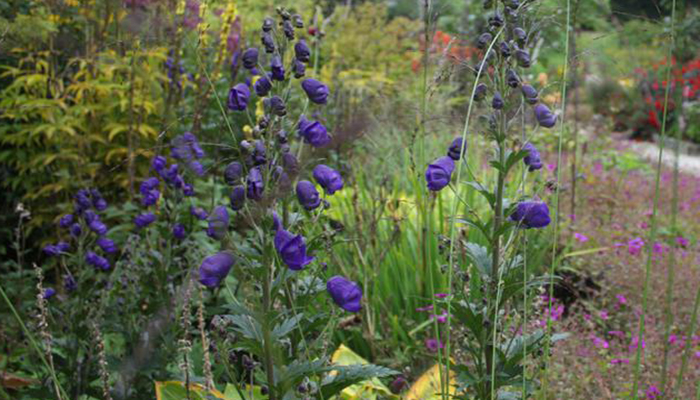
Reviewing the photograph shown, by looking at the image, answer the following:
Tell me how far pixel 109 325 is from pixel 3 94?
A: 1.99 metres

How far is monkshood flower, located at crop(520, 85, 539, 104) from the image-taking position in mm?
1835

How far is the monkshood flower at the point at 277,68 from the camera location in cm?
160

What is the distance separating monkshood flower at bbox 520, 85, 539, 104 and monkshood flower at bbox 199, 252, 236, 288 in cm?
91

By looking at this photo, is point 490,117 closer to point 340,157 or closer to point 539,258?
point 539,258

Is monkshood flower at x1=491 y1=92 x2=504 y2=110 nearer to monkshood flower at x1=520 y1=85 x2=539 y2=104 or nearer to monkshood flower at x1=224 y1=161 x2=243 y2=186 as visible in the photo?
monkshood flower at x1=520 y1=85 x2=539 y2=104

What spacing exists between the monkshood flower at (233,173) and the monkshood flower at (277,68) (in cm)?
23

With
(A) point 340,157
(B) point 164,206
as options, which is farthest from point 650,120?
(B) point 164,206

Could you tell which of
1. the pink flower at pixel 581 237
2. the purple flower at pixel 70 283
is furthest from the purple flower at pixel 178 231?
the pink flower at pixel 581 237

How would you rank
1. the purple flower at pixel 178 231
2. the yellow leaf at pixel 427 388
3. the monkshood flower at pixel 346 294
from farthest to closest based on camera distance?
the purple flower at pixel 178 231 < the yellow leaf at pixel 427 388 < the monkshood flower at pixel 346 294

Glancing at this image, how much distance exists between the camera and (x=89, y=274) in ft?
9.29

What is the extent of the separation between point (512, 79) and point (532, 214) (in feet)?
1.18

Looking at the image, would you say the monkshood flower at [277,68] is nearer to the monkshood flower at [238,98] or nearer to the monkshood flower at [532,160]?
the monkshood flower at [238,98]

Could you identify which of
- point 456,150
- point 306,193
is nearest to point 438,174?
point 456,150

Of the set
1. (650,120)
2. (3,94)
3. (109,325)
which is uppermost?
(3,94)
